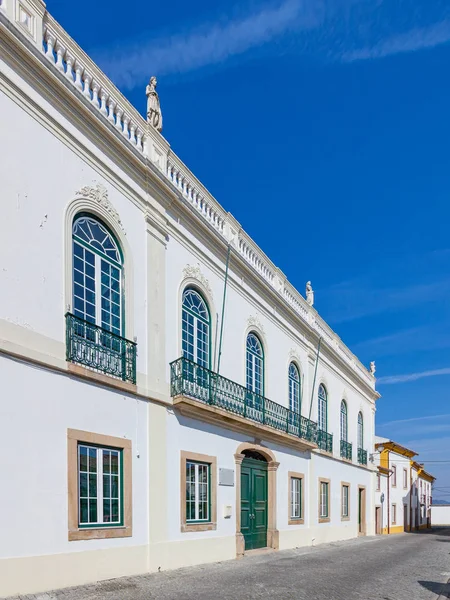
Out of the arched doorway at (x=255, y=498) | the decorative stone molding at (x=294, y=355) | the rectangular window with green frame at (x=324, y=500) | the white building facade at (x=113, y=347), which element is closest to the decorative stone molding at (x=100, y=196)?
the white building facade at (x=113, y=347)

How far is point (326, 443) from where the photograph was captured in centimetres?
2036

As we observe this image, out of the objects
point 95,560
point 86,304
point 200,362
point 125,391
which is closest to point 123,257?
point 86,304

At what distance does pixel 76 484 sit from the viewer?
8.23 metres

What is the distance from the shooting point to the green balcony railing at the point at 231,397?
36.8ft

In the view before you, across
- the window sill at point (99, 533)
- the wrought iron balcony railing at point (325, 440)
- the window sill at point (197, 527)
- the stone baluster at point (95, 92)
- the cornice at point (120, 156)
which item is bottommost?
the window sill at point (197, 527)

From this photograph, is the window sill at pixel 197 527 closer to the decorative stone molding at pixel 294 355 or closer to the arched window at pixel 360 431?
the decorative stone molding at pixel 294 355

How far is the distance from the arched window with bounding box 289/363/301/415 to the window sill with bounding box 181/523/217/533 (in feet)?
20.5

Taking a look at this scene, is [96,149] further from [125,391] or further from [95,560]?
[95,560]

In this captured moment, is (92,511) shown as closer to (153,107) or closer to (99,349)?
(99,349)

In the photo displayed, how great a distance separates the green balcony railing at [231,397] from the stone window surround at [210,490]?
3.40 ft

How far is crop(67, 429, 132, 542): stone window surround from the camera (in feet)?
26.6

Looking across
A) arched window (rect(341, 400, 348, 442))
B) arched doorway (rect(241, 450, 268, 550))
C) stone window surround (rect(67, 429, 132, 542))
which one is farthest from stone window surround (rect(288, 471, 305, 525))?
stone window surround (rect(67, 429, 132, 542))

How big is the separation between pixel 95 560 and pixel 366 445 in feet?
67.9

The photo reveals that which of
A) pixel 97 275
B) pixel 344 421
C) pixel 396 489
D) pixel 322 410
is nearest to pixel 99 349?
pixel 97 275
